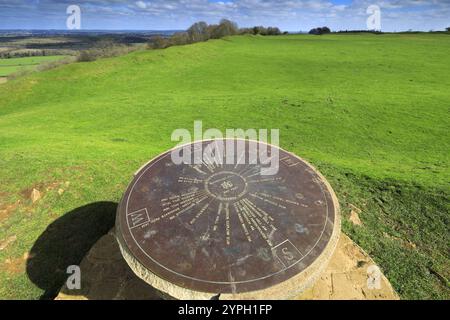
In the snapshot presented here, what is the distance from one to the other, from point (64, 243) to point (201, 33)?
54819 millimetres

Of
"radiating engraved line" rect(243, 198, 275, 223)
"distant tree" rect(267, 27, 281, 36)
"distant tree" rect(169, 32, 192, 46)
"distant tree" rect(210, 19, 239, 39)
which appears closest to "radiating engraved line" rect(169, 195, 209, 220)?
"radiating engraved line" rect(243, 198, 275, 223)

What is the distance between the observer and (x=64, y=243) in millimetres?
5992

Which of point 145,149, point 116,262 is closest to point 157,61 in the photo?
point 145,149

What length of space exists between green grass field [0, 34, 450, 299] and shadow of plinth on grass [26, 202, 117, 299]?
0.08 ft

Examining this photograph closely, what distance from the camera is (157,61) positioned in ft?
87.1

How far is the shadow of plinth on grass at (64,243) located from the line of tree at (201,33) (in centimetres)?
4279

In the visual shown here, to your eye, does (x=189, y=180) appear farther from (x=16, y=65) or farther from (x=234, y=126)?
(x=16, y=65)

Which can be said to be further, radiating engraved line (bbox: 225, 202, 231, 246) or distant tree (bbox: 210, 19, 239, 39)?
distant tree (bbox: 210, 19, 239, 39)

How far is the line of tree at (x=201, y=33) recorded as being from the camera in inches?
1800

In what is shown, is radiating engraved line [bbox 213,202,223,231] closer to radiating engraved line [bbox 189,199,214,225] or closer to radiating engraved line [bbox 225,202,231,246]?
radiating engraved line [bbox 225,202,231,246]

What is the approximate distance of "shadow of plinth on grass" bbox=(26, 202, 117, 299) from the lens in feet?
17.6

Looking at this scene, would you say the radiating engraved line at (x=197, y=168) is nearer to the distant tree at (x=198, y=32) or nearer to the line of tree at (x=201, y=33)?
the line of tree at (x=201, y=33)

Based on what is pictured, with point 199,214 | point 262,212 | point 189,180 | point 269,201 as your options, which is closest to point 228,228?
point 199,214

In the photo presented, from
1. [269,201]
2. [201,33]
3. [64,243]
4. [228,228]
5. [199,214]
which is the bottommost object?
[64,243]
